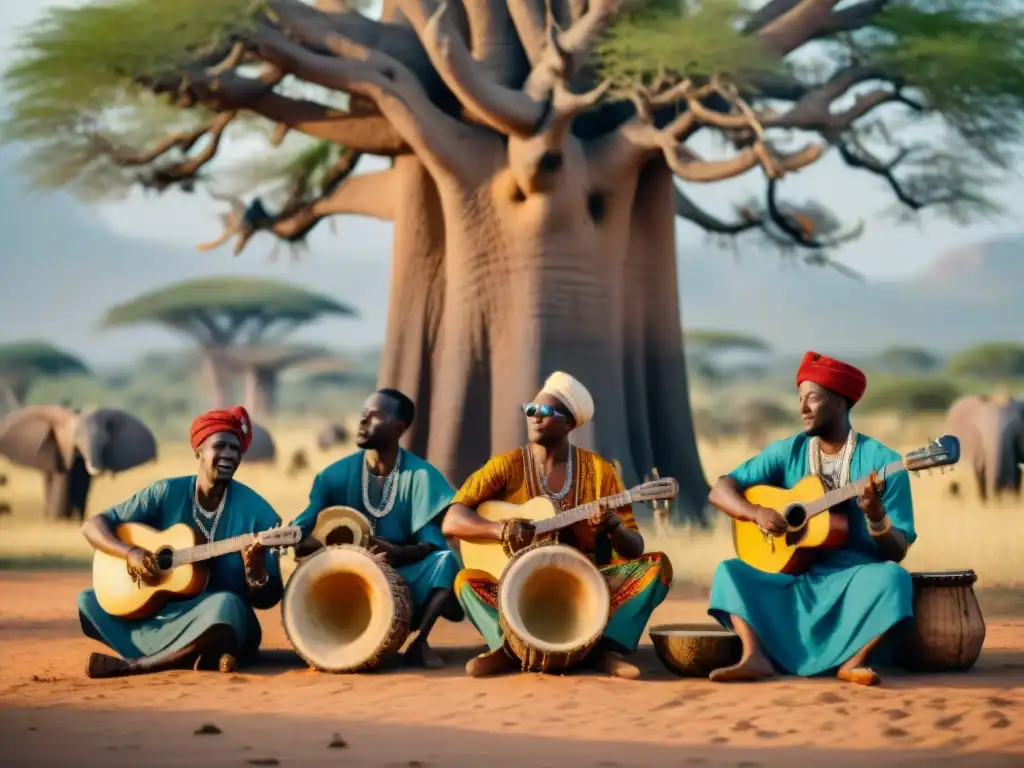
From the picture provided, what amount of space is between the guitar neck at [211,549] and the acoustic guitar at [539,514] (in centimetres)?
92

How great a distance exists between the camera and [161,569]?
22.0 feet

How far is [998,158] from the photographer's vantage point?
47.5 ft

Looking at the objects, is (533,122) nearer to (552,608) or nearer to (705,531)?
(705,531)

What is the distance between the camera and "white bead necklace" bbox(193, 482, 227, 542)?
6.85 metres

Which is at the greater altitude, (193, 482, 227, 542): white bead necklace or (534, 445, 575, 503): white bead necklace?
(534, 445, 575, 503): white bead necklace

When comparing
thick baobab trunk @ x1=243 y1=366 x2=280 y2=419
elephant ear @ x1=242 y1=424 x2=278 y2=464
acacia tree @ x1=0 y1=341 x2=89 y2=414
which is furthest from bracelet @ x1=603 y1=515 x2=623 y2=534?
acacia tree @ x1=0 y1=341 x2=89 y2=414

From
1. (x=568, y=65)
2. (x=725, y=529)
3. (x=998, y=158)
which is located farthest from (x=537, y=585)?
(x=998, y=158)

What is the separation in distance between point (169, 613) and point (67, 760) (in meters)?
1.78

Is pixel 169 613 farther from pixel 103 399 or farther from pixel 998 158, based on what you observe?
pixel 103 399

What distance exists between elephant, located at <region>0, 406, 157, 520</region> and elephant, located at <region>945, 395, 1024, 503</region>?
30.2 feet

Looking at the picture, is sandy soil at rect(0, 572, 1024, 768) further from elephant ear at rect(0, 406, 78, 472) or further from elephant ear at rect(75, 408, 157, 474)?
elephant ear at rect(0, 406, 78, 472)

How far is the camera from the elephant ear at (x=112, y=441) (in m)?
17.2

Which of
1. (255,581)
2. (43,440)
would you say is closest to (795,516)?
(255,581)

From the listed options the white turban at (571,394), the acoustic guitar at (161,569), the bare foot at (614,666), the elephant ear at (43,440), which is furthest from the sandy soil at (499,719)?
the elephant ear at (43,440)
